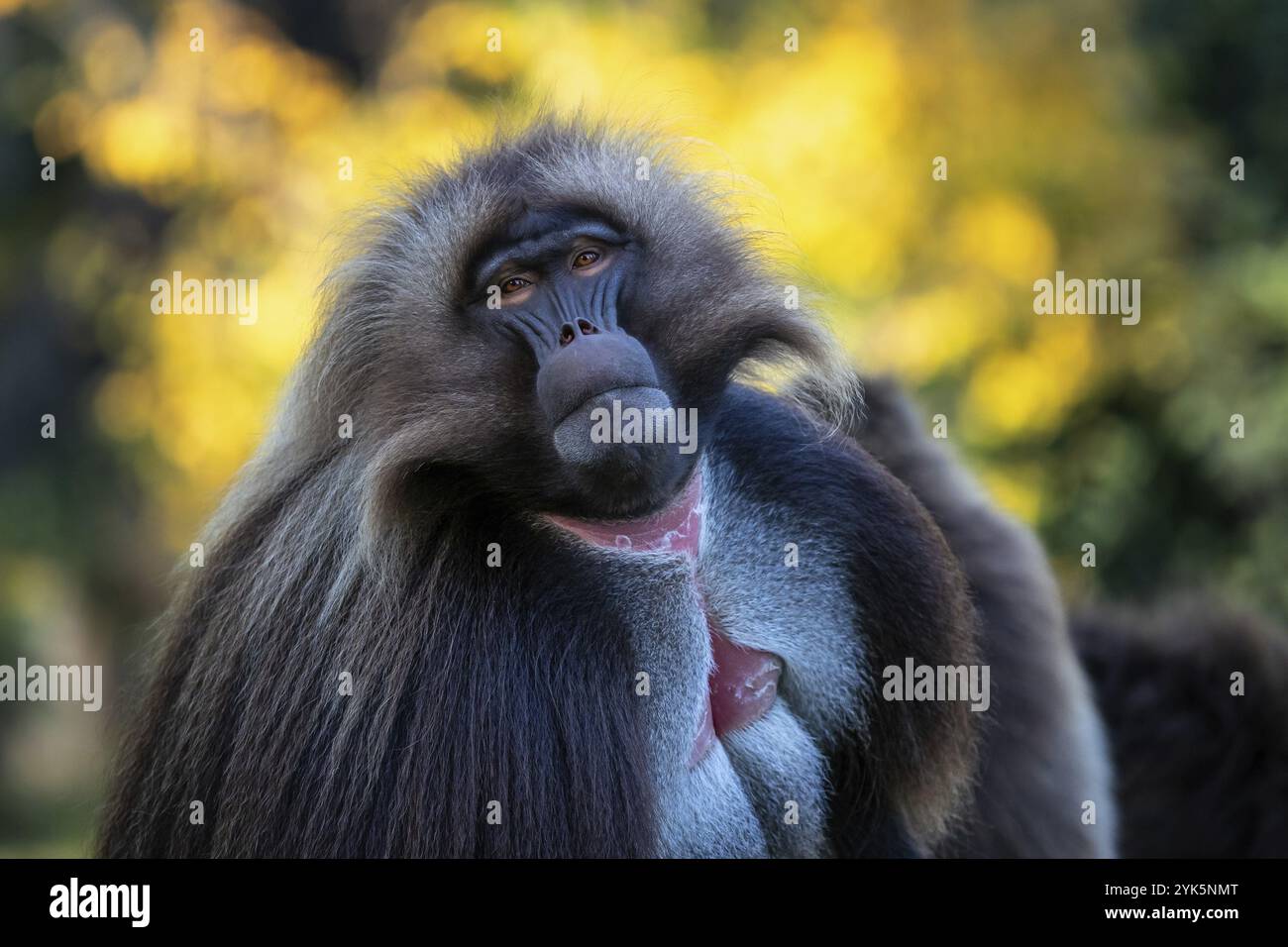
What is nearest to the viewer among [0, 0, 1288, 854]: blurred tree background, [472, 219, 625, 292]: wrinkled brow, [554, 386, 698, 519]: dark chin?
[554, 386, 698, 519]: dark chin

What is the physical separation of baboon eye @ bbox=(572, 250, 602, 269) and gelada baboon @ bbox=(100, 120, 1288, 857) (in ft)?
0.04

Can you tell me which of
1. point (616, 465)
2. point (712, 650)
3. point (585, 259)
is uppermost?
point (585, 259)

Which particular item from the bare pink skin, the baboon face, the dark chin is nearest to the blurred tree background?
the baboon face

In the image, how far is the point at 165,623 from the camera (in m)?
4.16

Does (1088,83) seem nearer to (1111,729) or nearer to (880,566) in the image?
(1111,729)

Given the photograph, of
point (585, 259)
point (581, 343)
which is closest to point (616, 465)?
point (581, 343)

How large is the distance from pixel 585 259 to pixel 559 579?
868mm

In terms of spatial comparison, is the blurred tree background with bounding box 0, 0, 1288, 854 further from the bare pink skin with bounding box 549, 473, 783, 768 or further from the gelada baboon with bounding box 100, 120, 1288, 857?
the bare pink skin with bounding box 549, 473, 783, 768

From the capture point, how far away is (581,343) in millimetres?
3457

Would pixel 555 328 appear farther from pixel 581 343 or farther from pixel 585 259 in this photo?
pixel 585 259

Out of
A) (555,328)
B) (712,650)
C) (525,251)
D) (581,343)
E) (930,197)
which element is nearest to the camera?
(581,343)

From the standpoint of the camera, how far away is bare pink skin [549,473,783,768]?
3742mm

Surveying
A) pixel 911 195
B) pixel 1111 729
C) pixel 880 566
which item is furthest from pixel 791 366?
pixel 911 195
